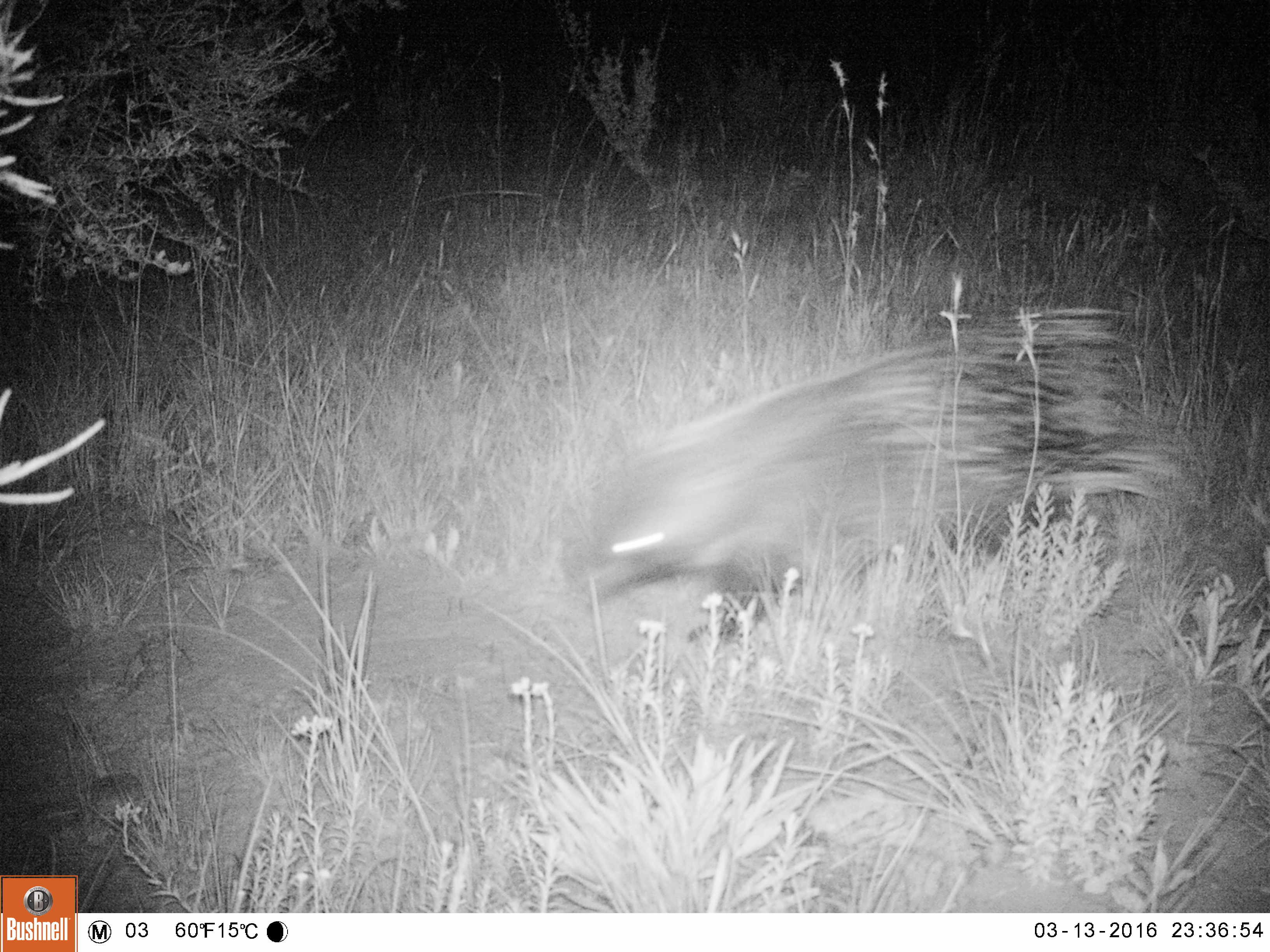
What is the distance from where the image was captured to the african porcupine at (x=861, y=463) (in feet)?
7.82

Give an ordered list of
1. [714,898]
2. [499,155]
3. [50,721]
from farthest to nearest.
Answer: [499,155]
[50,721]
[714,898]

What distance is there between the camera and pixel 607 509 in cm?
264

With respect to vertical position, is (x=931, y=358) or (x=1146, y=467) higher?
(x=931, y=358)

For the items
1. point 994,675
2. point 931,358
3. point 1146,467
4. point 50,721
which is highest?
point 931,358

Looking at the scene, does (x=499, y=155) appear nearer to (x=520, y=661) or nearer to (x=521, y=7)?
(x=521, y=7)

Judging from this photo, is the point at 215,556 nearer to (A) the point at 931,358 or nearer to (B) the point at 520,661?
(B) the point at 520,661

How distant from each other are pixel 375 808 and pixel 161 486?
1.72 metres

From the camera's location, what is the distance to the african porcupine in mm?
2383

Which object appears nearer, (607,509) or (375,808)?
(375,808)

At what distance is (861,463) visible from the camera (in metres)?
2.50

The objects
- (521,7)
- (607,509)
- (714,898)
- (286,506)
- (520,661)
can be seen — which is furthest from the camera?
(521,7)

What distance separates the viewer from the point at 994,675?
83.5 inches
